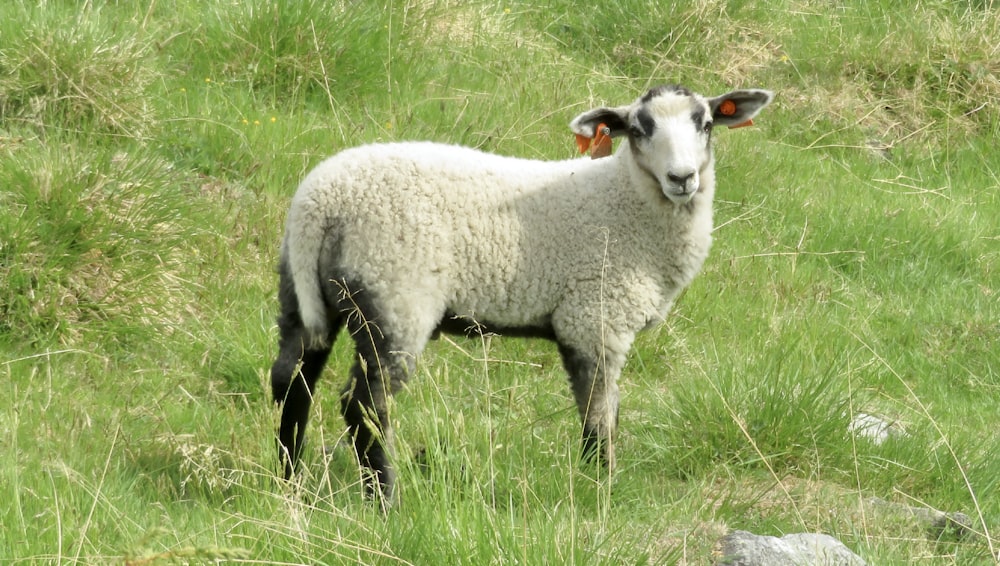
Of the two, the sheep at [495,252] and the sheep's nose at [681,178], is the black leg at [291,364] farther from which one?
the sheep's nose at [681,178]

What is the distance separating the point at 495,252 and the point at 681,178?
80 centimetres

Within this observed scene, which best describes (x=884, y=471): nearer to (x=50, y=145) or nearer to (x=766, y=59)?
(x=50, y=145)

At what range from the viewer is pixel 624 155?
207 inches

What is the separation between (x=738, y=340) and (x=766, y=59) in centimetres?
383

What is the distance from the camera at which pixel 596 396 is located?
4.89m

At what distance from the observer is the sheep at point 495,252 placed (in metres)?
4.55

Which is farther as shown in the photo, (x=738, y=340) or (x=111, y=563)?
(x=738, y=340)

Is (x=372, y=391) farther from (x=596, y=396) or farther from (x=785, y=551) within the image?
(x=785, y=551)

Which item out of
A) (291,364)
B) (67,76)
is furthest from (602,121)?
(67,76)

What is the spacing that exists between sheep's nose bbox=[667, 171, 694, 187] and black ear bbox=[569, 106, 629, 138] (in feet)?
1.35

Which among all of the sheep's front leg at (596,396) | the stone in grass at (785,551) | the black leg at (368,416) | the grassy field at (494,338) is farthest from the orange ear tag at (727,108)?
the stone in grass at (785,551)

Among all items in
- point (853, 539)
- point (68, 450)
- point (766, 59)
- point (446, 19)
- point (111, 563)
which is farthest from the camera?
point (766, 59)

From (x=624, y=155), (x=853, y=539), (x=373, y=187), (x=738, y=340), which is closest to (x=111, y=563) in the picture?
(x=373, y=187)

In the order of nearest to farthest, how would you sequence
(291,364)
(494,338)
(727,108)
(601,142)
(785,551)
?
(785,551)
(291,364)
(601,142)
(727,108)
(494,338)
